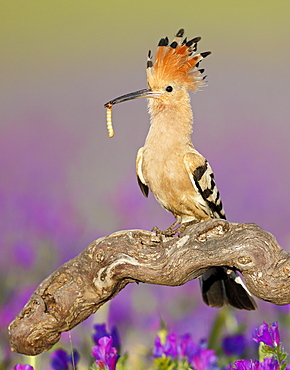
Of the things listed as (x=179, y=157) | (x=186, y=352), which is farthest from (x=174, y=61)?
(x=186, y=352)

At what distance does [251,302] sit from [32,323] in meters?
0.62

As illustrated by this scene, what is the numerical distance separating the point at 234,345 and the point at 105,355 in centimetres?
55

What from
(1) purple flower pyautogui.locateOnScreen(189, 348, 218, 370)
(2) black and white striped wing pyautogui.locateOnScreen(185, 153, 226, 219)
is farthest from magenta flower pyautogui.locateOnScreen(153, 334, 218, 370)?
(2) black and white striped wing pyautogui.locateOnScreen(185, 153, 226, 219)

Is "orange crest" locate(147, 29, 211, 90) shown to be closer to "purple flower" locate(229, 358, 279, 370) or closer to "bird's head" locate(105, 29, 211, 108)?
"bird's head" locate(105, 29, 211, 108)

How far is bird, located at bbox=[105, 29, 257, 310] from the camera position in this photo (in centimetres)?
189

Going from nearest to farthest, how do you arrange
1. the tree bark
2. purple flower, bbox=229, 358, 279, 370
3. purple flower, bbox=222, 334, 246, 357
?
purple flower, bbox=229, 358, 279, 370
the tree bark
purple flower, bbox=222, 334, 246, 357

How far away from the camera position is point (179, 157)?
1.90 m

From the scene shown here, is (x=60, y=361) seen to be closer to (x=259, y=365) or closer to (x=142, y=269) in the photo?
(x=142, y=269)

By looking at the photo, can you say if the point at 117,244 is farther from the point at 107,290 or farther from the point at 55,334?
the point at 55,334

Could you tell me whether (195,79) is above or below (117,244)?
above

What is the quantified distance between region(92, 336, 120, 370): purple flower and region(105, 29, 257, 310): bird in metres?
0.48

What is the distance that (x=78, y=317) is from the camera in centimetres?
168

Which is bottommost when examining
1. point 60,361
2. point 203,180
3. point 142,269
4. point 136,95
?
point 60,361

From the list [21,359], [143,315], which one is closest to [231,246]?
[21,359]
